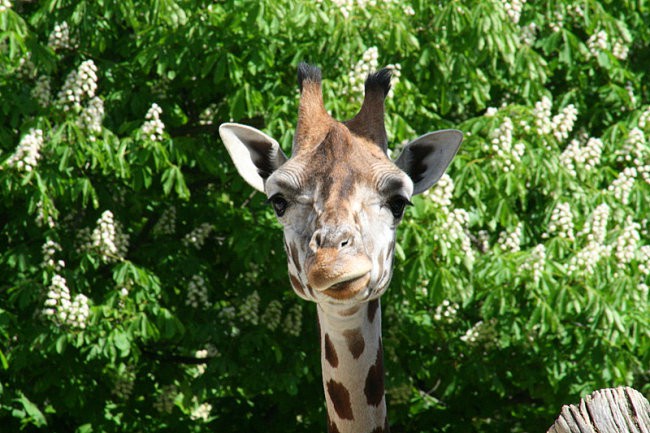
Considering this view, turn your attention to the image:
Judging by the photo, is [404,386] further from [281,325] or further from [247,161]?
[247,161]

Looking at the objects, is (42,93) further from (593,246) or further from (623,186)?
(623,186)

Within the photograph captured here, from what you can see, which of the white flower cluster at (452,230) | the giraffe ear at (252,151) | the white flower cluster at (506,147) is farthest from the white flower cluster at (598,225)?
the giraffe ear at (252,151)

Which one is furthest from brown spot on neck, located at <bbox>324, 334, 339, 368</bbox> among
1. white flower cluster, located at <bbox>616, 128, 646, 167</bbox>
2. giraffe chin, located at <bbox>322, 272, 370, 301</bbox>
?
white flower cluster, located at <bbox>616, 128, 646, 167</bbox>

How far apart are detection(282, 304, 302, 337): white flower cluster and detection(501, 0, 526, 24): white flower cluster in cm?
259

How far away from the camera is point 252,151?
13.9ft

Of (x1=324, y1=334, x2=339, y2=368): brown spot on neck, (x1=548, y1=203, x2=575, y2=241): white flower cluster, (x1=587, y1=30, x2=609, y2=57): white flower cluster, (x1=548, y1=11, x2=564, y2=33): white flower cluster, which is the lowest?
(x1=324, y1=334, x2=339, y2=368): brown spot on neck

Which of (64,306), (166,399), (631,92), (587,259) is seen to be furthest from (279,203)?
(631,92)

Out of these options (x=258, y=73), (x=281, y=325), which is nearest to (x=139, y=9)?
(x=258, y=73)

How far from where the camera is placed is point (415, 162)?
4.25 metres

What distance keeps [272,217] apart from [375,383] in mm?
3258

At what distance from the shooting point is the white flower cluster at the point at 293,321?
23.2ft

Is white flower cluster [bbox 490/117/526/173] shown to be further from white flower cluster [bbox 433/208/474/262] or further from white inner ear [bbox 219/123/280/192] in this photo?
white inner ear [bbox 219/123/280/192]

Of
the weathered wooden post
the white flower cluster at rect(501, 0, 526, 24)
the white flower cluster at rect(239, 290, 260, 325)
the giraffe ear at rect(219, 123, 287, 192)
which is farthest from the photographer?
the white flower cluster at rect(239, 290, 260, 325)

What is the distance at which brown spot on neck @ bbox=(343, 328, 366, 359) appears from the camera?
363 centimetres
